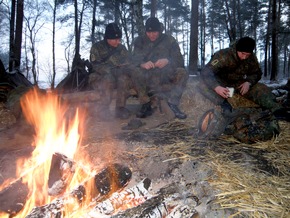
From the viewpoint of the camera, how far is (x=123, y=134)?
4.02m

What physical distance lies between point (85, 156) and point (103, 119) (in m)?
1.94

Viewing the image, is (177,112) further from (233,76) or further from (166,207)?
(166,207)

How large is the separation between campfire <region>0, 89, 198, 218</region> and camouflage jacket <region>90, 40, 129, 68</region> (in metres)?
2.95

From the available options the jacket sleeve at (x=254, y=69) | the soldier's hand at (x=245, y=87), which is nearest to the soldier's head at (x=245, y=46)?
the jacket sleeve at (x=254, y=69)

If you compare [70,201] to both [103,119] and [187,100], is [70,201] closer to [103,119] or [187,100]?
[103,119]

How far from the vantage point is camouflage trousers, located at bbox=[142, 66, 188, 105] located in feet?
17.8

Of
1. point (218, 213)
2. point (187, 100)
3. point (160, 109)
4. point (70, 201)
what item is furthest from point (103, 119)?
point (218, 213)

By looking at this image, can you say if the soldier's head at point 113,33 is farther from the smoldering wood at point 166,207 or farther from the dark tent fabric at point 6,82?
the smoldering wood at point 166,207

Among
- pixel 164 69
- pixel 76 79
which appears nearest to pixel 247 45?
pixel 164 69

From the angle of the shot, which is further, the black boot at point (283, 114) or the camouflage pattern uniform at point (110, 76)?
the camouflage pattern uniform at point (110, 76)

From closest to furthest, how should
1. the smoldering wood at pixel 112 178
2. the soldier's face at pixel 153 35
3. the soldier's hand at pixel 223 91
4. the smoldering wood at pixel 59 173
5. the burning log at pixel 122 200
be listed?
the burning log at pixel 122 200 < the smoldering wood at pixel 112 178 < the smoldering wood at pixel 59 173 < the soldier's hand at pixel 223 91 < the soldier's face at pixel 153 35

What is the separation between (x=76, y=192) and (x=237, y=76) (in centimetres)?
383

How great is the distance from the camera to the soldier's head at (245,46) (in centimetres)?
426

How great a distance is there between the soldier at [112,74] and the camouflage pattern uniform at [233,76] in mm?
1404
